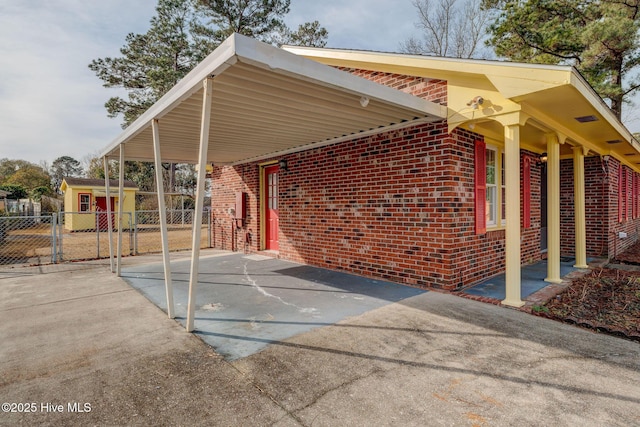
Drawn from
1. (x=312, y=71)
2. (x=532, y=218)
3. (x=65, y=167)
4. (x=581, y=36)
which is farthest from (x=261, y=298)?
(x=65, y=167)

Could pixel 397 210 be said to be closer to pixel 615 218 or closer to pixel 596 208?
pixel 596 208

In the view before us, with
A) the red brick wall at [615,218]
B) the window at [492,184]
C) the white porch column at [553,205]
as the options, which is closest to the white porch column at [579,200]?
the white porch column at [553,205]

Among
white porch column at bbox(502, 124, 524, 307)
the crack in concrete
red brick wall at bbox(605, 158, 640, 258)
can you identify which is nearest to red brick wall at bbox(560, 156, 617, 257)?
red brick wall at bbox(605, 158, 640, 258)

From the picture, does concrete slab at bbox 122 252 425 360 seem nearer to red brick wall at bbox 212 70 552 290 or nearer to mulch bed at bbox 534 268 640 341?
red brick wall at bbox 212 70 552 290

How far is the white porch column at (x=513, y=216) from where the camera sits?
4.02 metres

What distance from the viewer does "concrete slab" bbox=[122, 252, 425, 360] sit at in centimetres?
325

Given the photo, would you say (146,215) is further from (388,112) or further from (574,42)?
(574,42)

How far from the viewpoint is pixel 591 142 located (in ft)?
21.2

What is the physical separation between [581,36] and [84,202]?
24960 millimetres

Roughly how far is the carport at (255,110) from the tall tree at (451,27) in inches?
586

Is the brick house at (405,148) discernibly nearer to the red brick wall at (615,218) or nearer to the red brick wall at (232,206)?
the red brick wall at (615,218)

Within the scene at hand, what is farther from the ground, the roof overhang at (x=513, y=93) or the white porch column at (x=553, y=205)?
the roof overhang at (x=513, y=93)

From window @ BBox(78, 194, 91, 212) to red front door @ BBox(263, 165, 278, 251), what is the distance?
54.8 ft

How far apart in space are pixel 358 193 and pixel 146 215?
71.5ft
